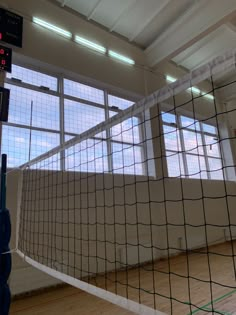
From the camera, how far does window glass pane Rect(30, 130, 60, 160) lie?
365 cm

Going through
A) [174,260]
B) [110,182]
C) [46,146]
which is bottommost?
[174,260]

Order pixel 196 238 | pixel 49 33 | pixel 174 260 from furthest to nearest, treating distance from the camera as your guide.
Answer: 1. pixel 196 238
2. pixel 174 260
3. pixel 49 33

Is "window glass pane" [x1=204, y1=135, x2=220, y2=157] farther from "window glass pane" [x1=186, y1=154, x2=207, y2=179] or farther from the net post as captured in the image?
the net post

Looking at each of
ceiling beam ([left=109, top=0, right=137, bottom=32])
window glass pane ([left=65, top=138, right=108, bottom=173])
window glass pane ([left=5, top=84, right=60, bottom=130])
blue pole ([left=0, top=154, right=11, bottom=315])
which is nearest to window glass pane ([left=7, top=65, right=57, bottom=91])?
window glass pane ([left=5, top=84, right=60, bottom=130])

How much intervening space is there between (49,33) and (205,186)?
4571 mm

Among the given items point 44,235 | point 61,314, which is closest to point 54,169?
point 44,235

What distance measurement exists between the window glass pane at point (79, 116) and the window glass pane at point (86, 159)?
0.95ft

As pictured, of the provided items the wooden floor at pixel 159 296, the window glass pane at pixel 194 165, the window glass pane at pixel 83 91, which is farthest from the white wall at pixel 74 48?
the wooden floor at pixel 159 296

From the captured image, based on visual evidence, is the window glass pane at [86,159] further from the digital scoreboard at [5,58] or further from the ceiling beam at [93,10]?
the ceiling beam at [93,10]

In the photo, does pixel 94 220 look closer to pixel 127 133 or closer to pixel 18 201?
pixel 18 201

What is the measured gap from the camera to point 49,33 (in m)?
3.98

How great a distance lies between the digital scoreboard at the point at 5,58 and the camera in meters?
3.28

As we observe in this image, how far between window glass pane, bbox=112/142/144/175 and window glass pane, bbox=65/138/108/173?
0.21 m

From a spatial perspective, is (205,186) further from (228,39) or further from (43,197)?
(43,197)
